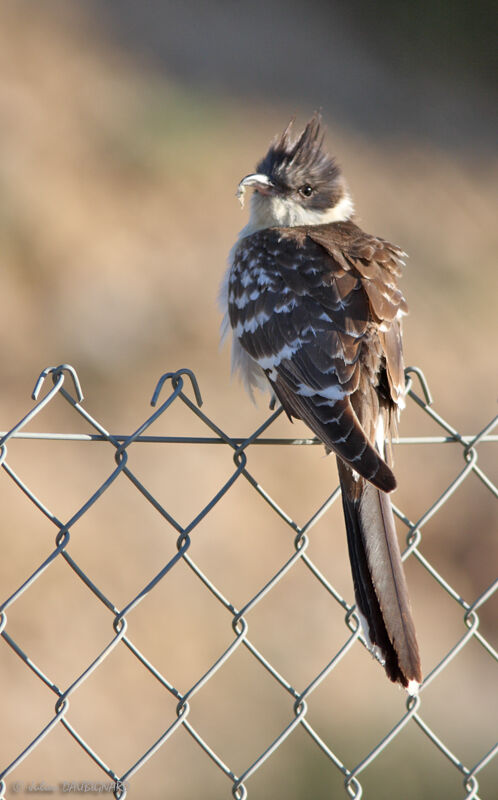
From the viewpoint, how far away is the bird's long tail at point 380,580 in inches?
89.4

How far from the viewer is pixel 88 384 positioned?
589cm

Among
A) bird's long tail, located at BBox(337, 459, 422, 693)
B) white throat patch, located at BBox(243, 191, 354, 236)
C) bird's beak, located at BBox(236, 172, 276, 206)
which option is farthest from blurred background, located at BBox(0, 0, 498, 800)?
bird's long tail, located at BBox(337, 459, 422, 693)

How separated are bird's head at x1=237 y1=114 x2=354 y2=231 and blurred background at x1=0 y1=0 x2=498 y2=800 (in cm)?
208

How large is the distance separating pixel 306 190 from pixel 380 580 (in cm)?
202

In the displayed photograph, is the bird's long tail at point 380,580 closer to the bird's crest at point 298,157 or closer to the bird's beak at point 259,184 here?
the bird's beak at point 259,184

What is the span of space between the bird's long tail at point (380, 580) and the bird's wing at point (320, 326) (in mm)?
167

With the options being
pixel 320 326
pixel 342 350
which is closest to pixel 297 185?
pixel 320 326

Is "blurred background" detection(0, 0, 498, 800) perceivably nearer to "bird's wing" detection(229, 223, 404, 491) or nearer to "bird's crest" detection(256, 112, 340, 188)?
"bird's crest" detection(256, 112, 340, 188)

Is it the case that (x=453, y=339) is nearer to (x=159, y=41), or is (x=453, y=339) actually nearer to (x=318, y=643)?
(x=318, y=643)

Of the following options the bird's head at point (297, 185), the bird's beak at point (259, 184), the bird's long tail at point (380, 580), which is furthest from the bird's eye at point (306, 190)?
the bird's long tail at point (380, 580)

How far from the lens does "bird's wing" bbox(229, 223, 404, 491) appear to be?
263cm

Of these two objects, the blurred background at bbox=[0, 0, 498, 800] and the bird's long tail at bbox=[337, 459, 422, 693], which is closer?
the bird's long tail at bbox=[337, 459, 422, 693]

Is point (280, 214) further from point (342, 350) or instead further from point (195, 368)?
point (195, 368)

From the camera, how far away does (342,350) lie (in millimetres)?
2791
